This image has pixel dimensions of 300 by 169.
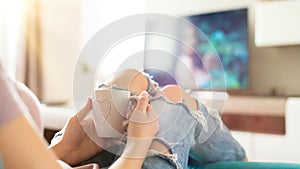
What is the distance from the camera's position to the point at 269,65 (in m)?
2.97

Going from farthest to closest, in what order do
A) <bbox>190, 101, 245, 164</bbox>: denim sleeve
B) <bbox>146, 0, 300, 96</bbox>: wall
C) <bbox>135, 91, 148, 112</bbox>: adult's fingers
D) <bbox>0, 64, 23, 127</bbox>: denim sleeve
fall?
<bbox>146, 0, 300, 96</bbox>: wall
<bbox>190, 101, 245, 164</bbox>: denim sleeve
<bbox>135, 91, 148, 112</bbox>: adult's fingers
<bbox>0, 64, 23, 127</bbox>: denim sleeve

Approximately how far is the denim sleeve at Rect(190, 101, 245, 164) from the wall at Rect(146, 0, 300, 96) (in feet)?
6.49

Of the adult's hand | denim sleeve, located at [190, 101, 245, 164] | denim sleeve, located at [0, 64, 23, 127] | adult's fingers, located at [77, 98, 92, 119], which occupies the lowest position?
denim sleeve, located at [190, 101, 245, 164]

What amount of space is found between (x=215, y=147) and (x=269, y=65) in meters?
2.12

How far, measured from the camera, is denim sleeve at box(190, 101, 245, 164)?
99 cm

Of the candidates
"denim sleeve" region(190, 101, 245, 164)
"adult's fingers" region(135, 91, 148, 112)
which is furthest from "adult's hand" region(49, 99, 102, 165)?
"denim sleeve" region(190, 101, 245, 164)

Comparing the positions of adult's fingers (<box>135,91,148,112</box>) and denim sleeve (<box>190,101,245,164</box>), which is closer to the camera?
adult's fingers (<box>135,91,148,112</box>)

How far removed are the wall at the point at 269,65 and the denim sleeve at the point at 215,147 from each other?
198cm

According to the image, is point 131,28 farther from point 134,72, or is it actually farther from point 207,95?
point 207,95

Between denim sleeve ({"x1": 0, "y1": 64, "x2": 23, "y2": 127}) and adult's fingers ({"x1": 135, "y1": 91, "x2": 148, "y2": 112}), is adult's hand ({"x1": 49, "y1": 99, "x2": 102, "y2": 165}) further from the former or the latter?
denim sleeve ({"x1": 0, "y1": 64, "x2": 23, "y2": 127})

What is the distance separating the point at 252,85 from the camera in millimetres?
3031

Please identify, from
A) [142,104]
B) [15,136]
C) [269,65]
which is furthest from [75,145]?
[269,65]

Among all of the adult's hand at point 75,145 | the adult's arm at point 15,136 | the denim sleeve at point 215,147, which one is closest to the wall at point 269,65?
the denim sleeve at point 215,147

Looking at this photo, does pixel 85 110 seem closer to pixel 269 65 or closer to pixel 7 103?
pixel 7 103
